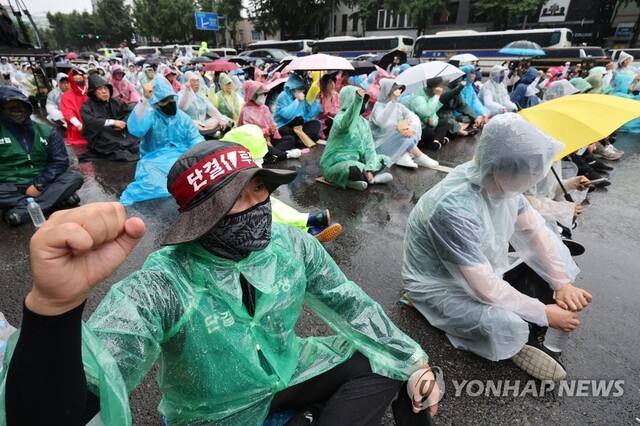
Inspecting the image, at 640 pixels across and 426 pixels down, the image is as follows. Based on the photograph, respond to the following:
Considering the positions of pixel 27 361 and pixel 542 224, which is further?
pixel 542 224

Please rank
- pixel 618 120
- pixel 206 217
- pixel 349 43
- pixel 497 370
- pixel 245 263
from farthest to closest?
pixel 349 43 → pixel 618 120 → pixel 497 370 → pixel 245 263 → pixel 206 217

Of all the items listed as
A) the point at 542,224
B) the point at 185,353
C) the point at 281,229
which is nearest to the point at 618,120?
the point at 542,224

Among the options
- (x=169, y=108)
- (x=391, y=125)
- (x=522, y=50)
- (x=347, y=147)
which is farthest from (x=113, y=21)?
(x=347, y=147)

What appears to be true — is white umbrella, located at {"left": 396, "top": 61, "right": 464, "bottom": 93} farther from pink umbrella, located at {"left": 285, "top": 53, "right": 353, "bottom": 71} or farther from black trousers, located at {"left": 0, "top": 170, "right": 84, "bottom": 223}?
black trousers, located at {"left": 0, "top": 170, "right": 84, "bottom": 223}

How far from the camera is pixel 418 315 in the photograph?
265cm

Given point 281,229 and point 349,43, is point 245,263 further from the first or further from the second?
point 349,43

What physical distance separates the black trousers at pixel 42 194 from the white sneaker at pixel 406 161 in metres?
4.66

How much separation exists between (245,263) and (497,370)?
1.79 m

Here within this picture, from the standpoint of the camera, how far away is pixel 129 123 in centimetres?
492

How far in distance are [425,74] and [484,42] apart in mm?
15616

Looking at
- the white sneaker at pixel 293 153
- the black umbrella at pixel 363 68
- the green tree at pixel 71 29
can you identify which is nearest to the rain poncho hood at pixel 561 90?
the white sneaker at pixel 293 153

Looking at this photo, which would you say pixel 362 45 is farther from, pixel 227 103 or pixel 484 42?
pixel 227 103

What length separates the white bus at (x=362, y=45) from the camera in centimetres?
2252

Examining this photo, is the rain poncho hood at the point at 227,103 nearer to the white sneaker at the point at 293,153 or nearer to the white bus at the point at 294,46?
the white sneaker at the point at 293,153
